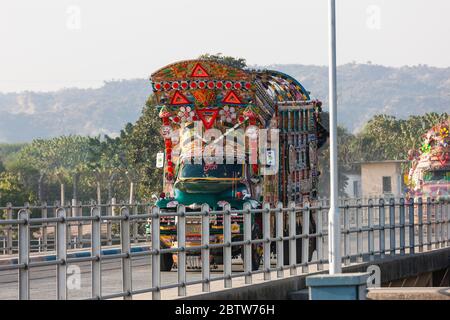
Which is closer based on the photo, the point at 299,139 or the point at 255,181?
the point at 255,181

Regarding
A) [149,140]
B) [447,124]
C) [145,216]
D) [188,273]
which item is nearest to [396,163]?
[149,140]

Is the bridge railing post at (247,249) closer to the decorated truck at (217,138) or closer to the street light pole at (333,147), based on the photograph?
the street light pole at (333,147)

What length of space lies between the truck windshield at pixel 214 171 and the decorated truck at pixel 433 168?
69.5 ft

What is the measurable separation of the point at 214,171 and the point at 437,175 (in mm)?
22400

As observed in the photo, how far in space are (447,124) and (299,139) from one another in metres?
20.9

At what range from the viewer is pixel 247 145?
32312 mm

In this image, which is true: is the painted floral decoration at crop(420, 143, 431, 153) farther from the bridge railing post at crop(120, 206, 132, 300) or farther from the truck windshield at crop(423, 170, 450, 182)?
the bridge railing post at crop(120, 206, 132, 300)

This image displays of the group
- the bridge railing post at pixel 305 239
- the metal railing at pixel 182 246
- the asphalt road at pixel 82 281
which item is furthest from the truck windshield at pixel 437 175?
the bridge railing post at pixel 305 239

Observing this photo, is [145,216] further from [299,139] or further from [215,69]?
[299,139]

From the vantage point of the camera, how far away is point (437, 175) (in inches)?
2079

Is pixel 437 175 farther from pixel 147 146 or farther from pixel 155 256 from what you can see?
pixel 155 256

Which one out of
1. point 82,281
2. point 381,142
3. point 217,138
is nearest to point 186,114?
point 217,138
